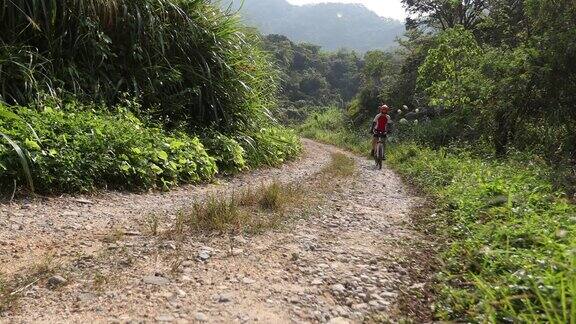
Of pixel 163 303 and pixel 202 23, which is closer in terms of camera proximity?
pixel 163 303

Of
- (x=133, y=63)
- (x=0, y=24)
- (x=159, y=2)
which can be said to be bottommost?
(x=133, y=63)

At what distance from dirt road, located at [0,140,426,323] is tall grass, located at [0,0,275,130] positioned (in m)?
2.58

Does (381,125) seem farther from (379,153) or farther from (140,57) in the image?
(140,57)

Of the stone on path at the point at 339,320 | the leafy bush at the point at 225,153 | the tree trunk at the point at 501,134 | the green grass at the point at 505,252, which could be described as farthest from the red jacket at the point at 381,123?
the stone on path at the point at 339,320

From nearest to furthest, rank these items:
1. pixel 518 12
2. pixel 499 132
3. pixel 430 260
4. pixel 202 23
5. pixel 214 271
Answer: pixel 214 271, pixel 430 260, pixel 202 23, pixel 499 132, pixel 518 12

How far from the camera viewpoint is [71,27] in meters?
6.84

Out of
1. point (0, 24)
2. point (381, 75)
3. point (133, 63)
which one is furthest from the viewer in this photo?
point (381, 75)

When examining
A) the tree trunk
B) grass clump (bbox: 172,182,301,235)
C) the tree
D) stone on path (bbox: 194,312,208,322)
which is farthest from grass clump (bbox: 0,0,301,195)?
the tree

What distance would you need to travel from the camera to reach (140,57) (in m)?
7.48

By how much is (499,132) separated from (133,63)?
28.8 ft

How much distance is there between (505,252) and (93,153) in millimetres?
4331

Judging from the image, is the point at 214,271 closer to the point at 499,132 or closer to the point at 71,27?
the point at 71,27

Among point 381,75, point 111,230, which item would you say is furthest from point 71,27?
point 381,75

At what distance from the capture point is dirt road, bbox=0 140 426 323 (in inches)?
95.6
